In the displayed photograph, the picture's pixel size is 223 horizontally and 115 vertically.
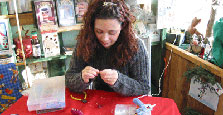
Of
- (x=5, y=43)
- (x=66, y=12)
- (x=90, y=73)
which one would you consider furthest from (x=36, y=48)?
(x=90, y=73)

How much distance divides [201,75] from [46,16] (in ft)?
5.14

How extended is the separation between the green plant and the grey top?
596 millimetres

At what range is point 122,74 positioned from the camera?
1225 millimetres

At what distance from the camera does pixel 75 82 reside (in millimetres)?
1244

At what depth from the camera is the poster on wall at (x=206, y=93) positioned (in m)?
1.63

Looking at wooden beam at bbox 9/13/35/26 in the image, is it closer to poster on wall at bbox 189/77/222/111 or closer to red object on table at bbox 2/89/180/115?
red object on table at bbox 2/89/180/115

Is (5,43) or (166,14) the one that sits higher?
(166,14)

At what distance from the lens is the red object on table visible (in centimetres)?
107

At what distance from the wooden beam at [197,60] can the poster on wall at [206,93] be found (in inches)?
4.8

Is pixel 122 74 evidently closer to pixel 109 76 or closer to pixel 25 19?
pixel 109 76

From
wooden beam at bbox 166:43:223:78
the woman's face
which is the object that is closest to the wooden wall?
wooden beam at bbox 166:43:223:78

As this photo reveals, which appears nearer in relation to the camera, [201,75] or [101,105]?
[101,105]

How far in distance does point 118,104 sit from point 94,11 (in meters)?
0.62

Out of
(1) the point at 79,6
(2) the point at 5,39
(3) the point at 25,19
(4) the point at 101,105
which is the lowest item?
(4) the point at 101,105
